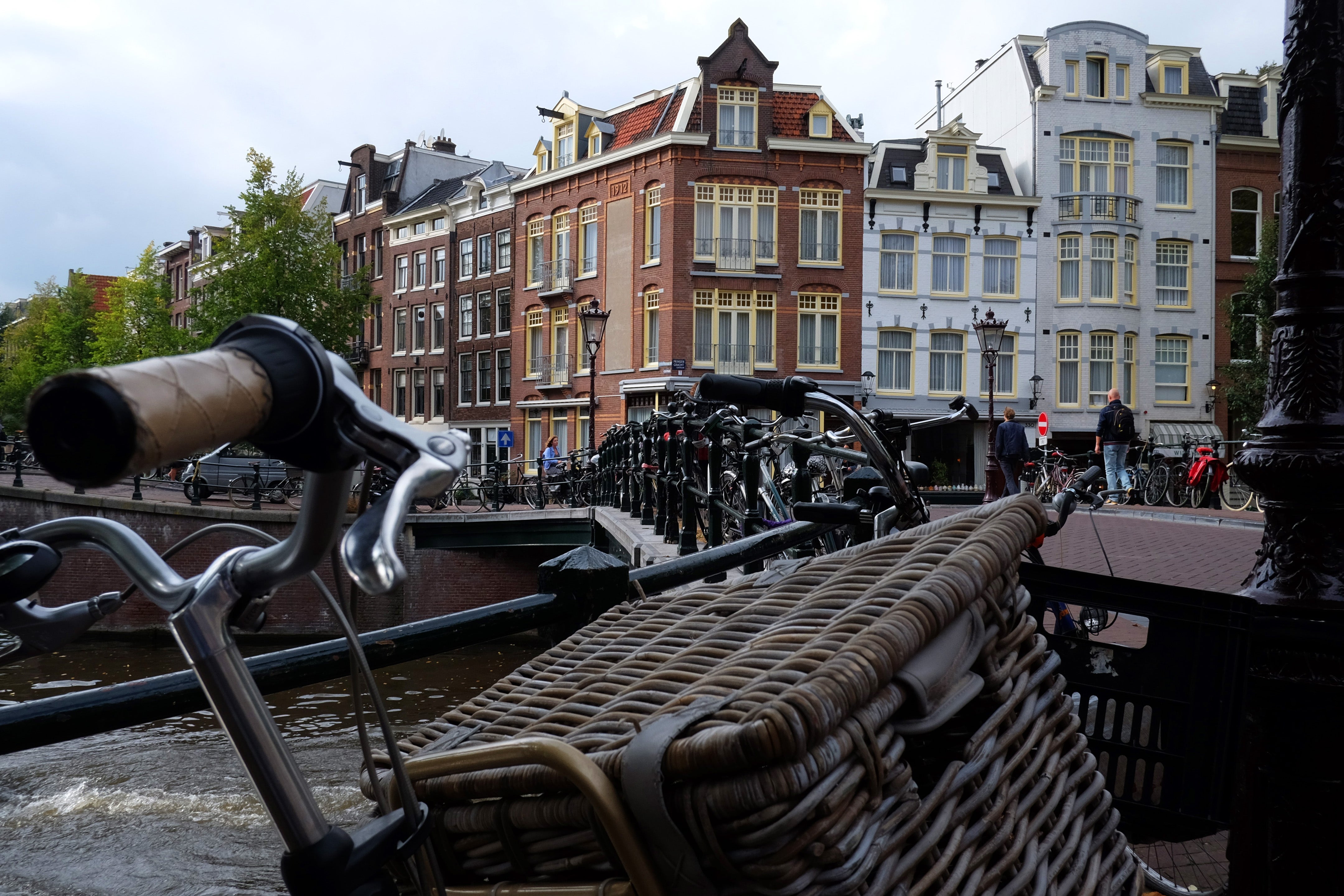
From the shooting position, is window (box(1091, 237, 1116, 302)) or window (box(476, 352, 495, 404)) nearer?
window (box(1091, 237, 1116, 302))

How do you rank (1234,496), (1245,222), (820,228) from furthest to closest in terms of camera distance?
(1245,222)
(820,228)
(1234,496)

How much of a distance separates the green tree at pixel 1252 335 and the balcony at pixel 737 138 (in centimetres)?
1177

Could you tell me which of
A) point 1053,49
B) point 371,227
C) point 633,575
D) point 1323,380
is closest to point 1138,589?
point 1323,380

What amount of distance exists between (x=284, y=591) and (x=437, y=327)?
17.1 m

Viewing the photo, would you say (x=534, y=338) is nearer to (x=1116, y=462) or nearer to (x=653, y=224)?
(x=653, y=224)

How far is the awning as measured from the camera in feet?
86.6

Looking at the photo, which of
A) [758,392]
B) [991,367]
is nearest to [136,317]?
[991,367]

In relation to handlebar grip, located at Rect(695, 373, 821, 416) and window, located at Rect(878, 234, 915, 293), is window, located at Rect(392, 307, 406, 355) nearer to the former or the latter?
window, located at Rect(878, 234, 915, 293)

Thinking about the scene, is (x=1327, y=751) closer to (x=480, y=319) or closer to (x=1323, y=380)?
(x=1323, y=380)

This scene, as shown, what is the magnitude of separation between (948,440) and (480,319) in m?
14.1

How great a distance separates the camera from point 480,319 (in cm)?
3162

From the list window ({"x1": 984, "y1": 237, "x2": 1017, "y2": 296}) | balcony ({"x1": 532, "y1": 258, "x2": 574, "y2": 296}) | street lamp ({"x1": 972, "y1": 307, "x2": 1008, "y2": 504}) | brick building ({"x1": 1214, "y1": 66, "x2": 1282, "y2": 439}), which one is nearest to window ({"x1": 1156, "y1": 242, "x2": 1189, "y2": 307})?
brick building ({"x1": 1214, "y1": 66, "x2": 1282, "y2": 439})

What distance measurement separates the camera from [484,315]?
31562 mm

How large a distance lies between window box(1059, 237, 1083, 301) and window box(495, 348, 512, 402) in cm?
1513
